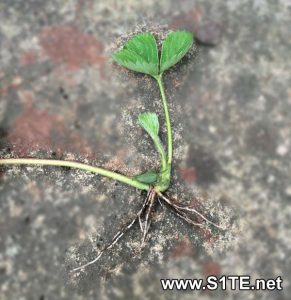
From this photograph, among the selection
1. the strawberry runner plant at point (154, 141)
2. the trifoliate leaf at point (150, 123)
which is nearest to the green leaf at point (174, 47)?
the strawberry runner plant at point (154, 141)

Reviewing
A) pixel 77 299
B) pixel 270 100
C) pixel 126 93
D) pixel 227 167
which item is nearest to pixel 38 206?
pixel 77 299

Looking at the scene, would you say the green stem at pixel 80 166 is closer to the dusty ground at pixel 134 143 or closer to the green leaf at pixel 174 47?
the dusty ground at pixel 134 143

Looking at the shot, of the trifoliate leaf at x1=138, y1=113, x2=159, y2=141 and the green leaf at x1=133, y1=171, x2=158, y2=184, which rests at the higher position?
the trifoliate leaf at x1=138, y1=113, x2=159, y2=141

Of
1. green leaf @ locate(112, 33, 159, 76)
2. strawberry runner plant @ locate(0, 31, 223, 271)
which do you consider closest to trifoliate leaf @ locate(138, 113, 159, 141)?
strawberry runner plant @ locate(0, 31, 223, 271)

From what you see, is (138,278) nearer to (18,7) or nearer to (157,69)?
(157,69)

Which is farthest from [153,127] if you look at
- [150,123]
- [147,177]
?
[147,177]

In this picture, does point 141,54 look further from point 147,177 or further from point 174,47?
point 147,177

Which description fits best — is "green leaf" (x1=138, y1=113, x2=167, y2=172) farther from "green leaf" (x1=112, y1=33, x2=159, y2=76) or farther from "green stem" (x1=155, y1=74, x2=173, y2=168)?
"green leaf" (x1=112, y1=33, x2=159, y2=76)
